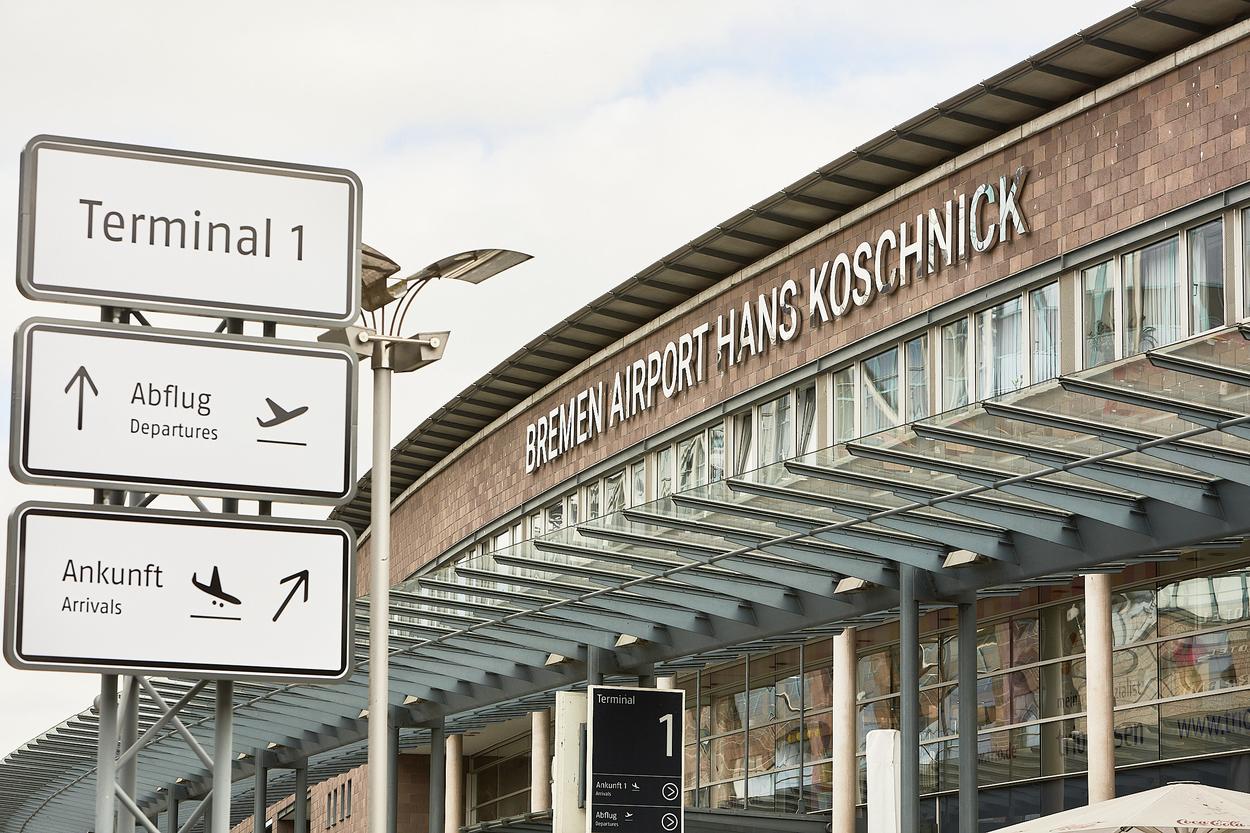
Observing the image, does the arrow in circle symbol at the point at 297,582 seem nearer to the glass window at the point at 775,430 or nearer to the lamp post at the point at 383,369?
the lamp post at the point at 383,369

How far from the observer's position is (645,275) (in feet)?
104

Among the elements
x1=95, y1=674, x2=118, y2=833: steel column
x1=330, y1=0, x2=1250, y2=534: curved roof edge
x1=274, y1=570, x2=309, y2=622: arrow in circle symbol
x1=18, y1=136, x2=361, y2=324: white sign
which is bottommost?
x1=95, y1=674, x2=118, y2=833: steel column

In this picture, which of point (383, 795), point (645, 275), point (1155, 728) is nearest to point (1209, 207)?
point (1155, 728)

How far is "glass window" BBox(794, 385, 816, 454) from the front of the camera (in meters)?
28.5

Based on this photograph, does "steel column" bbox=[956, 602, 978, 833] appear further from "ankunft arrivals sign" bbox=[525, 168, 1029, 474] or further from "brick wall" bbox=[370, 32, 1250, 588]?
"ankunft arrivals sign" bbox=[525, 168, 1029, 474]

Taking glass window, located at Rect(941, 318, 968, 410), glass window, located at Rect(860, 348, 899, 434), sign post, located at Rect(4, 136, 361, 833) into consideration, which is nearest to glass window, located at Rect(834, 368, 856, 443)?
glass window, located at Rect(860, 348, 899, 434)

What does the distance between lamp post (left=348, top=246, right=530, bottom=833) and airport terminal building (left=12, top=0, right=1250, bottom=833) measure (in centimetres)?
499

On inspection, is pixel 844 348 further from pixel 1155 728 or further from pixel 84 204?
pixel 84 204

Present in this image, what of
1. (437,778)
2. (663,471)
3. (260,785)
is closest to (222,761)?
(437,778)

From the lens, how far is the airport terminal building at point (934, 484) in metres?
15.6

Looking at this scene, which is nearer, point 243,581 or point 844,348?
point 243,581

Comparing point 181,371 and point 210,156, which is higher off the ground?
point 210,156

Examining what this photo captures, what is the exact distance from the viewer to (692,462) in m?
32.0

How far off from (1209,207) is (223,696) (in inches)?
661
